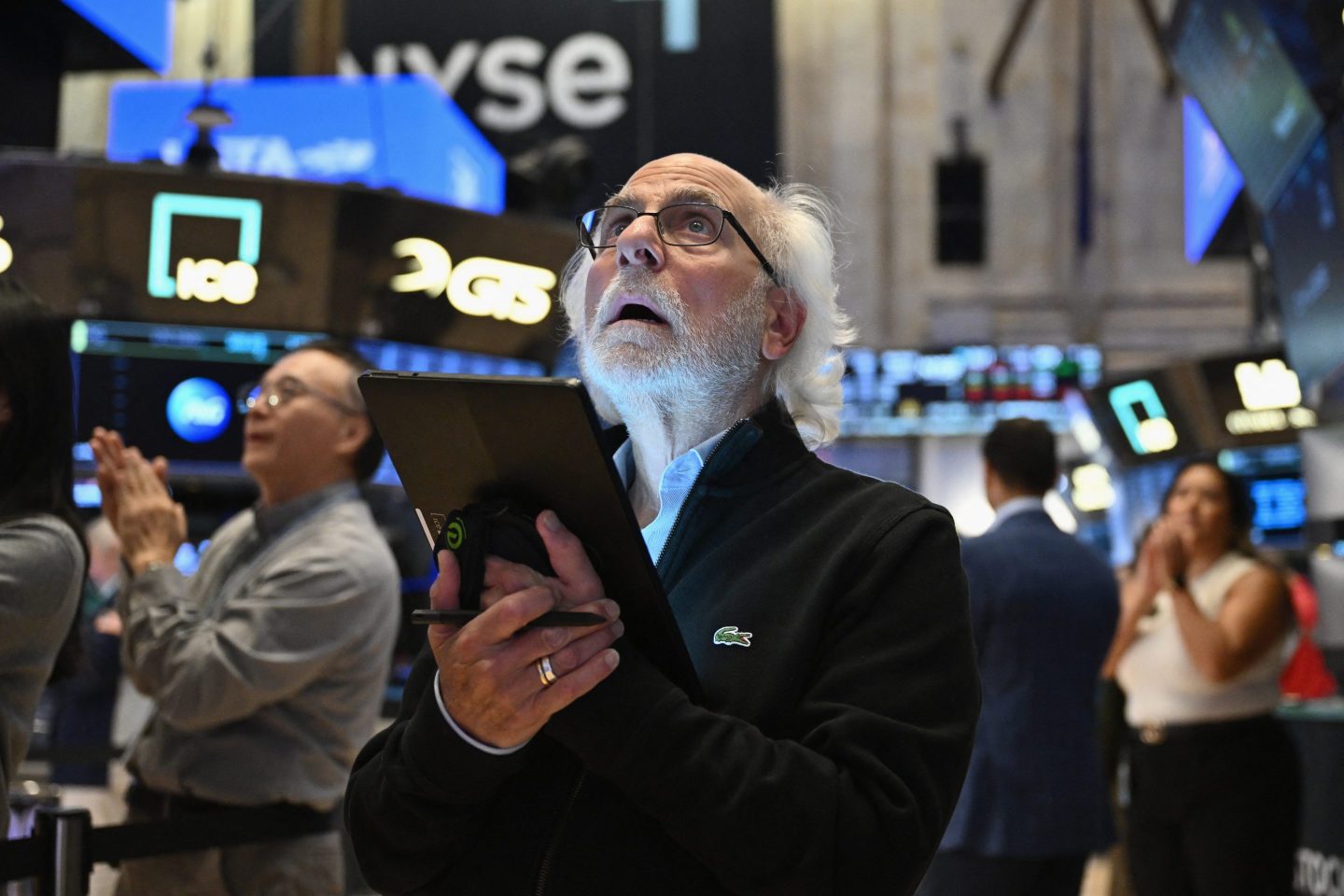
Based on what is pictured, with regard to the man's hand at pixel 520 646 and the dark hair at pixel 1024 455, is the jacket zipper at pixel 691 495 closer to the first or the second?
the man's hand at pixel 520 646

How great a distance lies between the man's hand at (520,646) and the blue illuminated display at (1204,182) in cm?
657

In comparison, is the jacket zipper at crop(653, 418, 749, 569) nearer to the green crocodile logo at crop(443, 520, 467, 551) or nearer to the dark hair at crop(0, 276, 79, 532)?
the green crocodile logo at crop(443, 520, 467, 551)

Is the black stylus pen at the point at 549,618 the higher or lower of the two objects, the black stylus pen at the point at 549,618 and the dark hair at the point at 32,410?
the lower

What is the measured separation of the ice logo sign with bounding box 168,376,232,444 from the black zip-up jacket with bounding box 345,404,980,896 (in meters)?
5.28

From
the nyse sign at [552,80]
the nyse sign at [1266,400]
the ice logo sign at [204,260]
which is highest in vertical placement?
the nyse sign at [552,80]

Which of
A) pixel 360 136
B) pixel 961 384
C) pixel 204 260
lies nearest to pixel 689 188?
pixel 204 260

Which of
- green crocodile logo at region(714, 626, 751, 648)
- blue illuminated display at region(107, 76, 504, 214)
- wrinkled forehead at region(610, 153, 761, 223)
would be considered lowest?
green crocodile logo at region(714, 626, 751, 648)

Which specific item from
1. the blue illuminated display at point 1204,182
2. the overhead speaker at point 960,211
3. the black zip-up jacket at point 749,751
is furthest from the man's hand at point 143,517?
the overhead speaker at point 960,211

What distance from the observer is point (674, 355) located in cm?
201

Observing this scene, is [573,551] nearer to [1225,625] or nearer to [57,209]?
[1225,625]

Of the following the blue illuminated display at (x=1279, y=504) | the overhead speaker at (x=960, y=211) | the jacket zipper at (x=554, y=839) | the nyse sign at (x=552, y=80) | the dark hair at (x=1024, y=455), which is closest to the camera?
the jacket zipper at (x=554, y=839)

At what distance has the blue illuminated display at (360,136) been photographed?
7.34 metres

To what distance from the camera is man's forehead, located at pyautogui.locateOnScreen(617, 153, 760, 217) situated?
210 cm

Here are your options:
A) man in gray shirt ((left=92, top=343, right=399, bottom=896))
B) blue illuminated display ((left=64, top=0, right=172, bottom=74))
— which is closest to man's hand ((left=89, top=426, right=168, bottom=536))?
man in gray shirt ((left=92, top=343, right=399, bottom=896))
